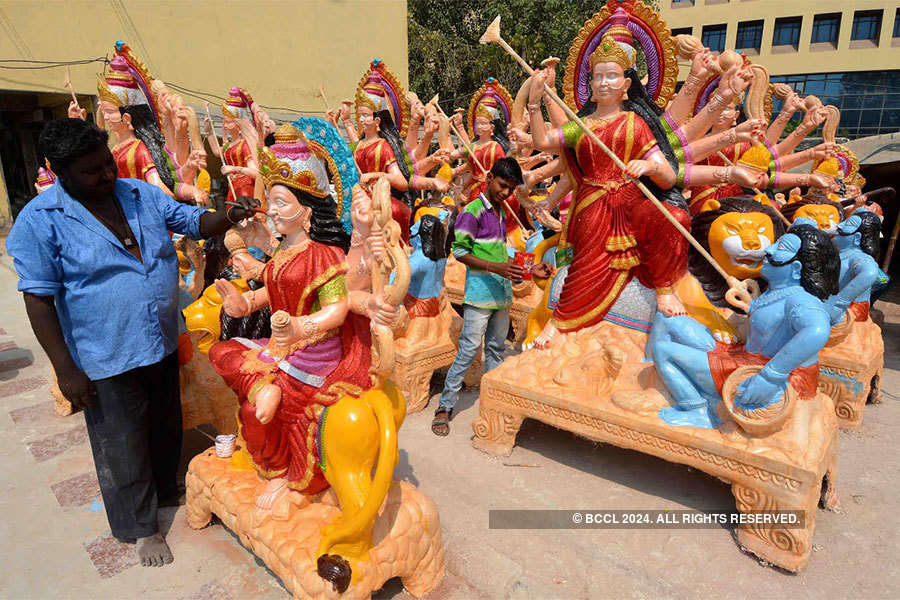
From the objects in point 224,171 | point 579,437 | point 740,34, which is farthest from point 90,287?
point 740,34

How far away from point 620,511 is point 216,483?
214 centimetres

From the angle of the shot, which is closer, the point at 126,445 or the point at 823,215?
the point at 126,445

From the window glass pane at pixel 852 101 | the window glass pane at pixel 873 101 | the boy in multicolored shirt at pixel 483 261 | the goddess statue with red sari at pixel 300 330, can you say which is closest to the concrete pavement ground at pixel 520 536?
the boy in multicolored shirt at pixel 483 261

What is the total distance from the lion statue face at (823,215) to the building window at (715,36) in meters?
24.2

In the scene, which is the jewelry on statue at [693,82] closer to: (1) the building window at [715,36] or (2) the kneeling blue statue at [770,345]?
(2) the kneeling blue statue at [770,345]

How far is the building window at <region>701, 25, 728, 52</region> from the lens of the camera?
24234 mm

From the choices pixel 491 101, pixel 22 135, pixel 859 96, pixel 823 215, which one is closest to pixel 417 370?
pixel 823 215

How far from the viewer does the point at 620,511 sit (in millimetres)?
3021

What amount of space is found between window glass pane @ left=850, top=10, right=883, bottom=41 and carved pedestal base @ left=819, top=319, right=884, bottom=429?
24.6m

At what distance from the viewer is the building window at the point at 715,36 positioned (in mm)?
24234

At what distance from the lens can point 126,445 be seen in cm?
255

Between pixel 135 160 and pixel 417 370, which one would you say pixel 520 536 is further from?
pixel 135 160

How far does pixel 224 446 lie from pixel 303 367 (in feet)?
2.86

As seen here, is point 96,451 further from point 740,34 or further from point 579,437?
point 740,34
